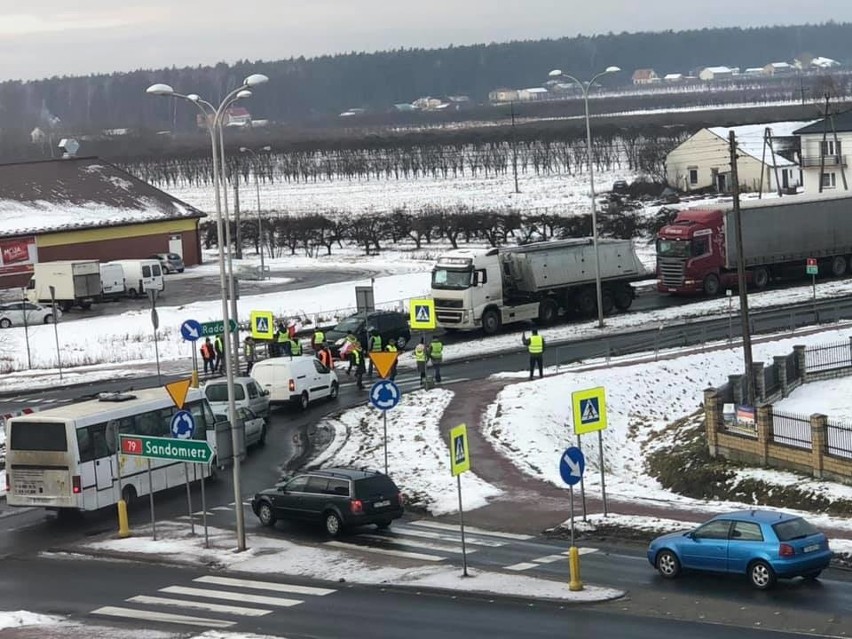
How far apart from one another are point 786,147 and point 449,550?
9092 centimetres

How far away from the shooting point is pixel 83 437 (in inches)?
1177

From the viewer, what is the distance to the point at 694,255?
59.6 m

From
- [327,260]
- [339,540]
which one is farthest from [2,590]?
[327,260]

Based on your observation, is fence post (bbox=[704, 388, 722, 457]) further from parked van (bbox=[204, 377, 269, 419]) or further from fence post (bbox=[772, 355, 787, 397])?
parked van (bbox=[204, 377, 269, 419])

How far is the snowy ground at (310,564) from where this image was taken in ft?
75.3

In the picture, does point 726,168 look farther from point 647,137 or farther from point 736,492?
point 736,492

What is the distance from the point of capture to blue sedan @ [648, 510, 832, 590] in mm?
21938

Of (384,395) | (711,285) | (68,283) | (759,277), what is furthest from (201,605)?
(68,283)

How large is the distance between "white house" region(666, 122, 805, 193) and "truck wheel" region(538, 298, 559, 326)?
54.2 m

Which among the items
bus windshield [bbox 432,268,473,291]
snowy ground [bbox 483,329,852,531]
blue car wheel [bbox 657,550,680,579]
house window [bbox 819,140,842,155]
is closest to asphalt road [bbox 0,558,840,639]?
blue car wheel [bbox 657,550,680,579]

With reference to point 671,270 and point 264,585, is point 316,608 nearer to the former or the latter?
point 264,585

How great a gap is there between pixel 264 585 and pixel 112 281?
48.4 m

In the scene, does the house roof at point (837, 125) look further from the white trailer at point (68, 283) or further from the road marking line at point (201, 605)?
the road marking line at point (201, 605)

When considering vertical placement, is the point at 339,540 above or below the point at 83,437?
below
